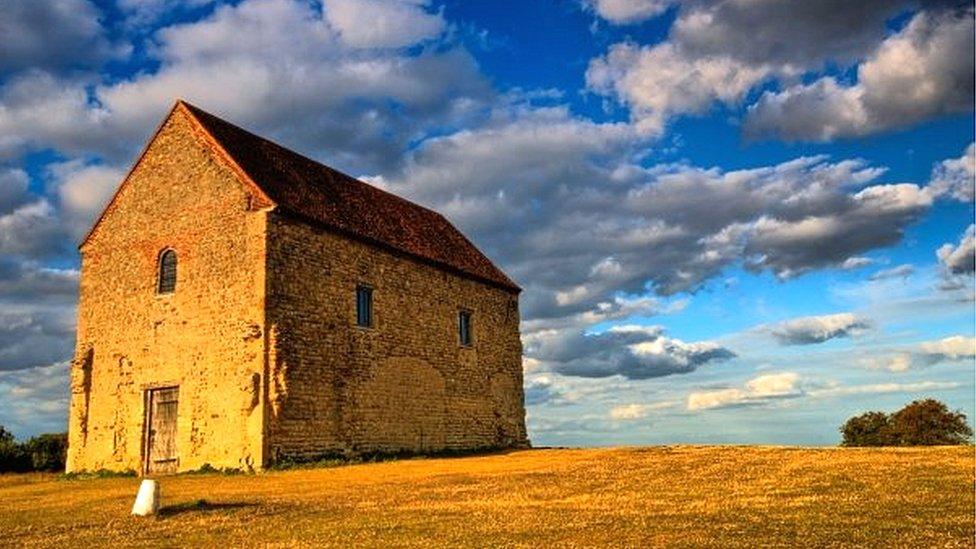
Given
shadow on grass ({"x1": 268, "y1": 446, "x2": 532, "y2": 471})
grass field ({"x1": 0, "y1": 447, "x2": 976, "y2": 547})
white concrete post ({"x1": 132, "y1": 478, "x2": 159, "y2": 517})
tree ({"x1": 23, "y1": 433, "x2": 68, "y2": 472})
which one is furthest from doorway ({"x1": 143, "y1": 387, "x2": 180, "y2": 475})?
white concrete post ({"x1": 132, "y1": 478, "x2": 159, "y2": 517})

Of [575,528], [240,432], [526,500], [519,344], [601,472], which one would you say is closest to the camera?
[575,528]

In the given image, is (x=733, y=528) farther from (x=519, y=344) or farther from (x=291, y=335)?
(x=519, y=344)

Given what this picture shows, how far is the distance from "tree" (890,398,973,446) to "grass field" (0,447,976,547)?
17.1 meters

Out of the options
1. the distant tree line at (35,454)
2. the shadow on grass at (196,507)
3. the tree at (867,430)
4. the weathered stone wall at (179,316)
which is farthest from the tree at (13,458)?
the tree at (867,430)

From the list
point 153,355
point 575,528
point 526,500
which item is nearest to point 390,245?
point 153,355

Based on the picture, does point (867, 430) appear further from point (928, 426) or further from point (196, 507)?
point (196, 507)

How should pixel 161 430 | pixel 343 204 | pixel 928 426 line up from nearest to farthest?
1. pixel 161 430
2. pixel 343 204
3. pixel 928 426

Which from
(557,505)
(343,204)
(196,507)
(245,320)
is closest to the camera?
(557,505)

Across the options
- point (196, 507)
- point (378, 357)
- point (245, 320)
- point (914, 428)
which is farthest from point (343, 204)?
point (914, 428)

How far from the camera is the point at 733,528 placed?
1065cm

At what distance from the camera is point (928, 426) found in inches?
1454

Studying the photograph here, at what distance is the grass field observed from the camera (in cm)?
1054

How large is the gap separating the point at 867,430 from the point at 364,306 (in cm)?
2597

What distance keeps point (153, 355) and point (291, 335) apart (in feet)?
15.4
